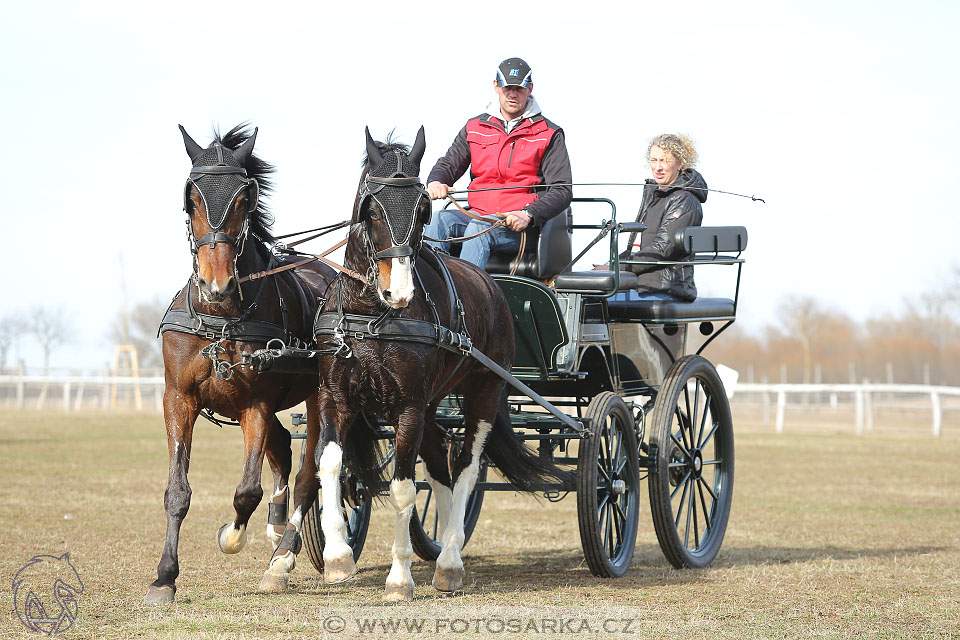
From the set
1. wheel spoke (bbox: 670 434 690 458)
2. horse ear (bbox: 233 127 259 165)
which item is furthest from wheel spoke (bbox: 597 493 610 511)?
horse ear (bbox: 233 127 259 165)

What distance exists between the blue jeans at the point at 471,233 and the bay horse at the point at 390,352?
27.3 inches

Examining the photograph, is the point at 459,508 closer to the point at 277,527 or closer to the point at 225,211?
the point at 277,527

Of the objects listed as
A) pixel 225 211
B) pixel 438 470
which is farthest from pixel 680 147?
pixel 225 211

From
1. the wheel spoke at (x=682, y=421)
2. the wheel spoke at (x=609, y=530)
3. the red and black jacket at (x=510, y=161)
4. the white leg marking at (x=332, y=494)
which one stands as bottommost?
the wheel spoke at (x=609, y=530)

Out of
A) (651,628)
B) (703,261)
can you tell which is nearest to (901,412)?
(703,261)

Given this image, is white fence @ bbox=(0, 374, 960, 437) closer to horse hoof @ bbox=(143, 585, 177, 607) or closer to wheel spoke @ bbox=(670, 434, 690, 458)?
wheel spoke @ bbox=(670, 434, 690, 458)

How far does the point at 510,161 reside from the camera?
7.14m

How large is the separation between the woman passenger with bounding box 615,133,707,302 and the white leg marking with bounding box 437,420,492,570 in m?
1.87

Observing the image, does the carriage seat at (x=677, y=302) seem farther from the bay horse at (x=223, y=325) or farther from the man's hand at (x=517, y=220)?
the bay horse at (x=223, y=325)

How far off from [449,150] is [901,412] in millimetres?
27514

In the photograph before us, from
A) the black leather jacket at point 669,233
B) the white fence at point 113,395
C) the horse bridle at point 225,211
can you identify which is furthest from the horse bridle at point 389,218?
the white fence at point 113,395

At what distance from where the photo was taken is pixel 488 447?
657 cm

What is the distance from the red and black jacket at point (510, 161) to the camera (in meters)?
7.07

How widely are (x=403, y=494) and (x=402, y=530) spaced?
0.27 metres
